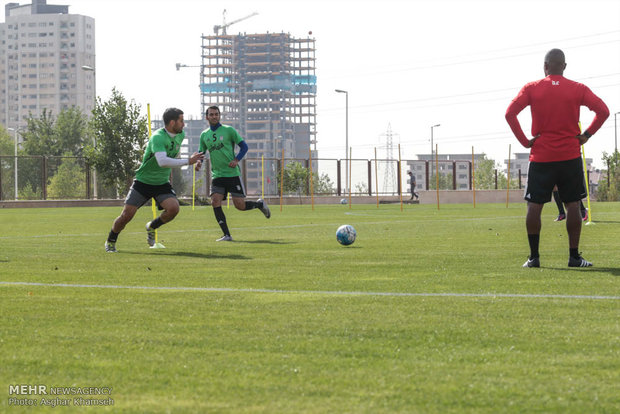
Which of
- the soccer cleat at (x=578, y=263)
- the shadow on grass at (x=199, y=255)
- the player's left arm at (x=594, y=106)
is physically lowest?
the shadow on grass at (x=199, y=255)

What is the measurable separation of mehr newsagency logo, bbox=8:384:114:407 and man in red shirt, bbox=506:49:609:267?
6.01 metres

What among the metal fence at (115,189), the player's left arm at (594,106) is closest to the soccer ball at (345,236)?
the player's left arm at (594,106)

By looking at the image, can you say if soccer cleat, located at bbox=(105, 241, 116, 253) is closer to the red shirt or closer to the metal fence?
the red shirt

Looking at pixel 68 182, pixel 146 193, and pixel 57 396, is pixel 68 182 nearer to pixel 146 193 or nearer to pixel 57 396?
pixel 146 193

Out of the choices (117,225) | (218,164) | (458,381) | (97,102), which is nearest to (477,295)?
(458,381)

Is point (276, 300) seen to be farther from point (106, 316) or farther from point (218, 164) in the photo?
point (218, 164)

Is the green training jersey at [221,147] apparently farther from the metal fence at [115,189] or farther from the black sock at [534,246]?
the metal fence at [115,189]

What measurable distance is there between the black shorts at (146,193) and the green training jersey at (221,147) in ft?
6.12

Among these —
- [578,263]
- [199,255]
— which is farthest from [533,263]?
[199,255]

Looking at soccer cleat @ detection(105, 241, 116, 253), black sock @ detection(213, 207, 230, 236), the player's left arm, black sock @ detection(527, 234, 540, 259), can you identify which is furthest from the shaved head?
black sock @ detection(213, 207, 230, 236)

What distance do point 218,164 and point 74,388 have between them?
10706 mm

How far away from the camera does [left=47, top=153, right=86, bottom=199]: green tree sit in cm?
5044

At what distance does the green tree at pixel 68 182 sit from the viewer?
5044 cm

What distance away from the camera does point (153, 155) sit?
11.9 metres
